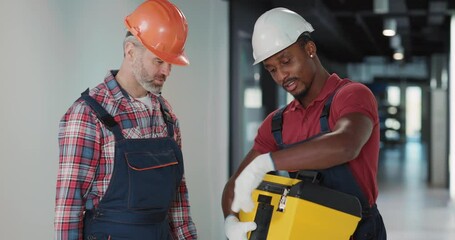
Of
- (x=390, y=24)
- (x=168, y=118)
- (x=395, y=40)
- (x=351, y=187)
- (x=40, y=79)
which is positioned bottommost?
(x=351, y=187)

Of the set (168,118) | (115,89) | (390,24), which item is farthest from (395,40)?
(115,89)

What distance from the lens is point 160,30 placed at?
2.18m

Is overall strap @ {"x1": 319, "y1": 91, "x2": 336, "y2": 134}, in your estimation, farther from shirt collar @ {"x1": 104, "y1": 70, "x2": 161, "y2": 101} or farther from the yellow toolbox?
shirt collar @ {"x1": 104, "y1": 70, "x2": 161, "y2": 101}

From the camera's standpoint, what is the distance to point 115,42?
3.41 meters

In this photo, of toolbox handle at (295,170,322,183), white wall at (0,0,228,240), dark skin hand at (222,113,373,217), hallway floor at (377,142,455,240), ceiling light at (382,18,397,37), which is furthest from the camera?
ceiling light at (382,18,397,37)

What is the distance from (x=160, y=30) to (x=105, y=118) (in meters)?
0.37

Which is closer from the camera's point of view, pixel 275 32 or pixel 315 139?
pixel 315 139

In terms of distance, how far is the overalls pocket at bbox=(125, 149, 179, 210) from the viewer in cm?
202

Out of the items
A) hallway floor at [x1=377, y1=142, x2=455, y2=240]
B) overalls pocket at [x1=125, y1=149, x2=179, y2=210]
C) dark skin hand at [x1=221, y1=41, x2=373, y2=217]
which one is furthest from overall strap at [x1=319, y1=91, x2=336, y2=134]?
hallway floor at [x1=377, y1=142, x2=455, y2=240]

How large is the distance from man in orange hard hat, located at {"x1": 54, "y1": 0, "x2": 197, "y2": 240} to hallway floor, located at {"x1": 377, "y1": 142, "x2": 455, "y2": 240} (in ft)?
15.2

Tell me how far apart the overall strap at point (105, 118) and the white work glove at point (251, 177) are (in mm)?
462

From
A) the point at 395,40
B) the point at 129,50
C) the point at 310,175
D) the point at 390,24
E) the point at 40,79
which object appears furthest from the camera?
the point at 395,40

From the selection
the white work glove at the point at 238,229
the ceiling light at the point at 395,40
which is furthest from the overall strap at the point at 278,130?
the ceiling light at the point at 395,40

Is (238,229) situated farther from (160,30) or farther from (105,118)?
(160,30)
